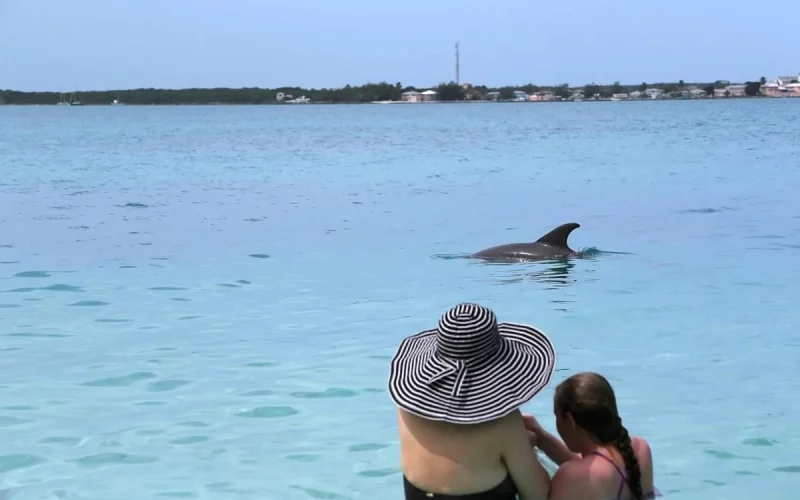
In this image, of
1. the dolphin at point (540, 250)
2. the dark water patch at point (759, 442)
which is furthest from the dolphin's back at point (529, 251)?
the dark water patch at point (759, 442)

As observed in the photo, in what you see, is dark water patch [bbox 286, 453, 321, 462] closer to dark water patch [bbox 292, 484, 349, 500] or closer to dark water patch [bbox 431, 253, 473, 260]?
dark water patch [bbox 292, 484, 349, 500]

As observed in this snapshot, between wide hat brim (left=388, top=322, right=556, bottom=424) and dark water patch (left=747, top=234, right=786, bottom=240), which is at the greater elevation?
wide hat brim (left=388, top=322, right=556, bottom=424)

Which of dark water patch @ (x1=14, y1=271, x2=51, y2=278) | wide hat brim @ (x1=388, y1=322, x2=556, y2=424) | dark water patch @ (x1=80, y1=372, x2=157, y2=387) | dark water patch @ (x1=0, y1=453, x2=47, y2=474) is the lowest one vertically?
dark water patch @ (x1=14, y1=271, x2=51, y2=278)

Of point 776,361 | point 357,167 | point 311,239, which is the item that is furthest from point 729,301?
point 357,167

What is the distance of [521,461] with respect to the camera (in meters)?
4.38

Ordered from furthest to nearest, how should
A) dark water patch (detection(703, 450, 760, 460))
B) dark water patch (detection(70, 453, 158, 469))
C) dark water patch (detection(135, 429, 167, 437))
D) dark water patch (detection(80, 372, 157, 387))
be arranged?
dark water patch (detection(80, 372, 157, 387)), dark water patch (detection(135, 429, 167, 437)), dark water patch (detection(70, 453, 158, 469)), dark water patch (detection(703, 450, 760, 460))

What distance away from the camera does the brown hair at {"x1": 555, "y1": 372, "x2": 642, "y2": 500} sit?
14.6 feet

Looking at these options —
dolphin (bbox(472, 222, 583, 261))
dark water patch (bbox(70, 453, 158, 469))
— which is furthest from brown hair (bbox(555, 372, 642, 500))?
dolphin (bbox(472, 222, 583, 261))

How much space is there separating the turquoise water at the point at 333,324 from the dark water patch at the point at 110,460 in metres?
0.02

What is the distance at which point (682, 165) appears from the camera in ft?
123

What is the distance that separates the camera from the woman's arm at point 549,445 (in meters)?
4.85

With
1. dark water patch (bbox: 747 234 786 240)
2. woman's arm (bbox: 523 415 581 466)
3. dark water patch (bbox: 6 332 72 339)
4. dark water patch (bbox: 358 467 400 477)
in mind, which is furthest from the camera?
dark water patch (bbox: 747 234 786 240)

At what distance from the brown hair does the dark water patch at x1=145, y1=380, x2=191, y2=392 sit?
507cm

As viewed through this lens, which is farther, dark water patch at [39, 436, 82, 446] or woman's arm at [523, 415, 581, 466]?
dark water patch at [39, 436, 82, 446]
